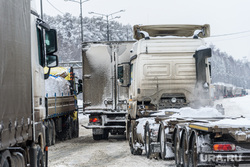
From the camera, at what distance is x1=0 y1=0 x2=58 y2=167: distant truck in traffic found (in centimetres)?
555

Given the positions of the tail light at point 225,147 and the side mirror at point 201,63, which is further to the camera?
the side mirror at point 201,63

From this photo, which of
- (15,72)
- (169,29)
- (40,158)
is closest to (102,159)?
(169,29)

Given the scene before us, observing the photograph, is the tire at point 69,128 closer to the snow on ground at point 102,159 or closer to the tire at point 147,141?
A: the snow on ground at point 102,159

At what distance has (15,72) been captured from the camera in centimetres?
611

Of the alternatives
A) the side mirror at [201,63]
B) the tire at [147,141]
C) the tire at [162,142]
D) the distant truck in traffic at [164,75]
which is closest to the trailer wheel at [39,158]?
the tire at [162,142]

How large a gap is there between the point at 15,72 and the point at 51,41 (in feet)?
8.09

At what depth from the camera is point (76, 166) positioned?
11742 mm

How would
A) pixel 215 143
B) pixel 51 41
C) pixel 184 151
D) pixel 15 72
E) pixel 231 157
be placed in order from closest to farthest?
1. pixel 15 72
2. pixel 231 157
3. pixel 215 143
4. pixel 51 41
5. pixel 184 151

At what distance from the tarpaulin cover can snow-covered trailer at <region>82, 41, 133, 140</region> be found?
41.5ft

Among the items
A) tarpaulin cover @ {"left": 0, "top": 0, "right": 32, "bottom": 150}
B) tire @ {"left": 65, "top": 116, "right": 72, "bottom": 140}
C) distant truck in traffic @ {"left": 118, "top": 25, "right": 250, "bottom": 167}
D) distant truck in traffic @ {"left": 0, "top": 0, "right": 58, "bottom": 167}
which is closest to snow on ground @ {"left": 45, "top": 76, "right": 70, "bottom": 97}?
tire @ {"left": 65, "top": 116, "right": 72, "bottom": 140}

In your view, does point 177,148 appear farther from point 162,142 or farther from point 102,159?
point 102,159

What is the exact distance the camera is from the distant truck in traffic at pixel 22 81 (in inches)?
218

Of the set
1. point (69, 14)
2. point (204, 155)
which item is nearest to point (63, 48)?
point (69, 14)

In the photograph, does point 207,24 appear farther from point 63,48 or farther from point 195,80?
point 63,48
